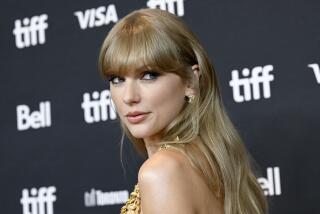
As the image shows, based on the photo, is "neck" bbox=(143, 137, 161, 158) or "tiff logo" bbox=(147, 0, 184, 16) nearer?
"neck" bbox=(143, 137, 161, 158)

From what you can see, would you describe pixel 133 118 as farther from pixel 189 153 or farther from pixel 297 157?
pixel 297 157

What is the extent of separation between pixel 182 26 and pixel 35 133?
1403 mm

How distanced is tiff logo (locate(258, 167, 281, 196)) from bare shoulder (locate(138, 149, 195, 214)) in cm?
86

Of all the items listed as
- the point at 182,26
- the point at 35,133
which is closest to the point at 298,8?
the point at 182,26

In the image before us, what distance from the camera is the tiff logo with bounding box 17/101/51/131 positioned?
10.0 ft

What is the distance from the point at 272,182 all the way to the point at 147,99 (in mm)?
847

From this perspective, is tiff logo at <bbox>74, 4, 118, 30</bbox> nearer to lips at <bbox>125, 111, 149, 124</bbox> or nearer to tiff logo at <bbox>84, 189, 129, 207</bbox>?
tiff logo at <bbox>84, 189, 129, 207</bbox>

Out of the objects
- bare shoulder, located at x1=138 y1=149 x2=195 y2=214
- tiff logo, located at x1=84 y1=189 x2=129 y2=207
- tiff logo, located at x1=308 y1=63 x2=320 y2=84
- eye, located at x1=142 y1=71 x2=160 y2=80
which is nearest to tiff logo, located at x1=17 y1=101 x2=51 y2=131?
tiff logo, located at x1=84 y1=189 x2=129 y2=207

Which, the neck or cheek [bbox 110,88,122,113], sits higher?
cheek [bbox 110,88,122,113]

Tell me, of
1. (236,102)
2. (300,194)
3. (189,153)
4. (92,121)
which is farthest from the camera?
(92,121)

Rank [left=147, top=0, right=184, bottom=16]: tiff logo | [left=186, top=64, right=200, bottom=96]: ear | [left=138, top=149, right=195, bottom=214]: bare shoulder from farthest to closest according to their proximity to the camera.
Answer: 1. [left=147, top=0, right=184, bottom=16]: tiff logo
2. [left=186, top=64, right=200, bottom=96]: ear
3. [left=138, top=149, right=195, bottom=214]: bare shoulder

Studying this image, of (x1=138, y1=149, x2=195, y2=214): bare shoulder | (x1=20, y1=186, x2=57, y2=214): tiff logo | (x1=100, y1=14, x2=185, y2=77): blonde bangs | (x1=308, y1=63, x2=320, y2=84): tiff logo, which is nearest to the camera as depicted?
(x1=138, y1=149, x2=195, y2=214): bare shoulder

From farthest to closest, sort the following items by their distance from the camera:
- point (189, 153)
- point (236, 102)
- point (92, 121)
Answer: point (92, 121) → point (236, 102) → point (189, 153)

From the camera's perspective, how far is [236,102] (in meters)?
2.60
